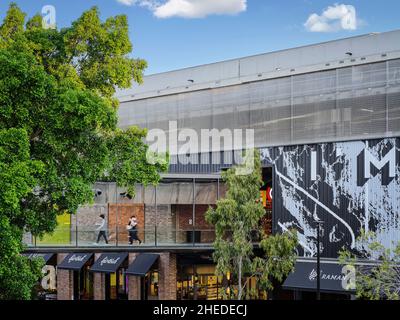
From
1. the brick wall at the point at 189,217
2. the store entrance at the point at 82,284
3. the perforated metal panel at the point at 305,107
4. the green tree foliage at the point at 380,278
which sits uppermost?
the perforated metal panel at the point at 305,107

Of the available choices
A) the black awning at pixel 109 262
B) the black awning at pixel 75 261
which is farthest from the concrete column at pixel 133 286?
the black awning at pixel 75 261

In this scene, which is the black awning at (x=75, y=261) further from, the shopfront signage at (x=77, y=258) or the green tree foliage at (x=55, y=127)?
the green tree foliage at (x=55, y=127)

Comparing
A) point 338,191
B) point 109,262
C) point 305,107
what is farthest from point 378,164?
point 109,262

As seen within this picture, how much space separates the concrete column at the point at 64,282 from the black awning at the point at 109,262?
10.4 ft

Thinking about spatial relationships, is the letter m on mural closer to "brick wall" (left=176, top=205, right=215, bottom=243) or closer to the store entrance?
"brick wall" (left=176, top=205, right=215, bottom=243)

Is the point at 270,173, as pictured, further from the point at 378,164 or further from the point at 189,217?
the point at 378,164

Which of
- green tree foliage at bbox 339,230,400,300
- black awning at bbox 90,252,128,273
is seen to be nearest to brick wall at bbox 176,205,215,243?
black awning at bbox 90,252,128,273

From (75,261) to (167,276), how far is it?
5872mm

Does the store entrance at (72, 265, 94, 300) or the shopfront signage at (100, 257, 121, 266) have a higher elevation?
the shopfront signage at (100, 257, 121, 266)

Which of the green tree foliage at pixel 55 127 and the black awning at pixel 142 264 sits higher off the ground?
the green tree foliage at pixel 55 127

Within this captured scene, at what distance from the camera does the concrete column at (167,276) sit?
3281 cm

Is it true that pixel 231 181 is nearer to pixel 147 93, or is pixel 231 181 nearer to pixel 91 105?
pixel 91 105

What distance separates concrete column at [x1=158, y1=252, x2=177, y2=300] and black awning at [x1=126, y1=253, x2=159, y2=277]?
46cm

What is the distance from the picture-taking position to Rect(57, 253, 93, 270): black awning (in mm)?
35544
